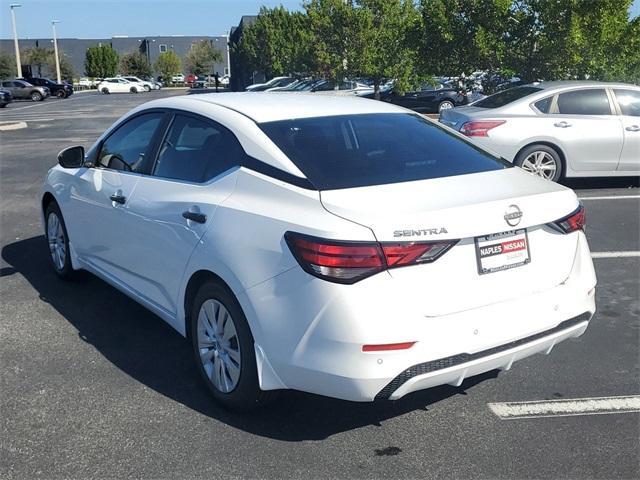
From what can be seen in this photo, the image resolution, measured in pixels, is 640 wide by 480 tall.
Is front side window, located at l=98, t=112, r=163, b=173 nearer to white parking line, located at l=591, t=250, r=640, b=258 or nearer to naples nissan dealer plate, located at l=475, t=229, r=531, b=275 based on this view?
naples nissan dealer plate, located at l=475, t=229, r=531, b=275

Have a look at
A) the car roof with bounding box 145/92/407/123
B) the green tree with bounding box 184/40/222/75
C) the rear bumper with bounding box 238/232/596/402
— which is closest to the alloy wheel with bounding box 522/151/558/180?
the car roof with bounding box 145/92/407/123

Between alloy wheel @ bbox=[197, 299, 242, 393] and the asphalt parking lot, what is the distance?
191mm

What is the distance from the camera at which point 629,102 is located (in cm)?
980

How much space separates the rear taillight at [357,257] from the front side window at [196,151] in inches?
36.4

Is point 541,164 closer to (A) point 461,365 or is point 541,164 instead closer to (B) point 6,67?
(A) point 461,365

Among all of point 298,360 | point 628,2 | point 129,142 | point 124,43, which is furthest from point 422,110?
point 124,43

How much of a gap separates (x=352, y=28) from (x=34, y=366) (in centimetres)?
2340

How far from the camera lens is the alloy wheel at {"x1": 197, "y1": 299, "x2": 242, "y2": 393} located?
347 centimetres

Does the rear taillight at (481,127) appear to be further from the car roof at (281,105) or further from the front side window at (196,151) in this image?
the front side window at (196,151)

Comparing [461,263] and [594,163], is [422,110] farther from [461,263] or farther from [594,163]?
[461,263]

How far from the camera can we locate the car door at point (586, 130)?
9.57 meters

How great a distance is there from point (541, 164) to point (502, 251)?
697cm

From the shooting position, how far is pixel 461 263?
303 cm

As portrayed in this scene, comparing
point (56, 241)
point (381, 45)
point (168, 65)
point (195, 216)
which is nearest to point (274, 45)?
point (381, 45)
